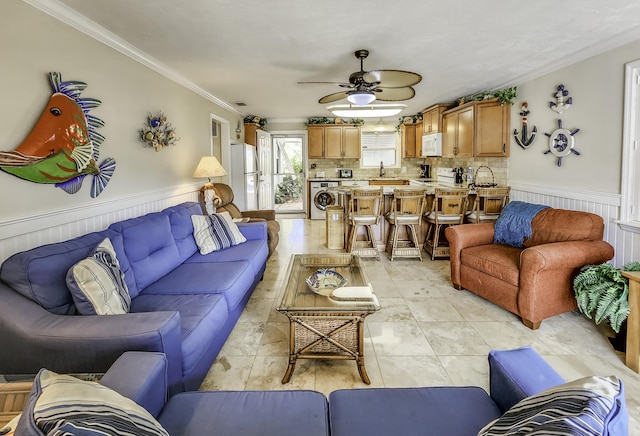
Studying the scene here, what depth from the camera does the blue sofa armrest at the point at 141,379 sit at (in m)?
1.21

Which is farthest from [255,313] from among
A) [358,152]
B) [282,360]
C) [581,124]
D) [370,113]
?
[358,152]

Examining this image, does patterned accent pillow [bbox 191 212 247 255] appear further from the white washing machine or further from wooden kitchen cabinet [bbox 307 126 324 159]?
wooden kitchen cabinet [bbox 307 126 324 159]

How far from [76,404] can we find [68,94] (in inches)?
95.8

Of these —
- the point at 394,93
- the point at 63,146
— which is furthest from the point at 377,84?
the point at 63,146

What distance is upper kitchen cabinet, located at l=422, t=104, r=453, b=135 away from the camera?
20.9ft

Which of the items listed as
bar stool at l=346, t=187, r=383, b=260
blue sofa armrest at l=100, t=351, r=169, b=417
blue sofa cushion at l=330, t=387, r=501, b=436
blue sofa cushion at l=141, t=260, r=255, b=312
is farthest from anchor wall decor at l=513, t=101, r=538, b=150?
blue sofa armrest at l=100, t=351, r=169, b=417

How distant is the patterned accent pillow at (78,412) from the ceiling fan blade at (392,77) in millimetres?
2794

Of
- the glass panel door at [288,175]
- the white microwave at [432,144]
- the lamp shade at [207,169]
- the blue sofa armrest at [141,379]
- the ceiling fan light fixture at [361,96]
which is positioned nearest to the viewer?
the blue sofa armrest at [141,379]

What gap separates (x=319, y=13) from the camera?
2.60 metres

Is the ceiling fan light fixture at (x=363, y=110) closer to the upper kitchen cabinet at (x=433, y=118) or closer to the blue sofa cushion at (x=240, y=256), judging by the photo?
the upper kitchen cabinet at (x=433, y=118)

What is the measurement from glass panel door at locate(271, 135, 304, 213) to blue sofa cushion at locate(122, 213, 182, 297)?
20.1 ft

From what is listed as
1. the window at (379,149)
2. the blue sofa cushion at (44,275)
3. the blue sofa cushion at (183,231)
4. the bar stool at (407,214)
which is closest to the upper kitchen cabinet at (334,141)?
the window at (379,149)

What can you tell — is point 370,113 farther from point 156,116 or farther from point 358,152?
point 358,152

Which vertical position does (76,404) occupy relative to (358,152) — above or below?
below
